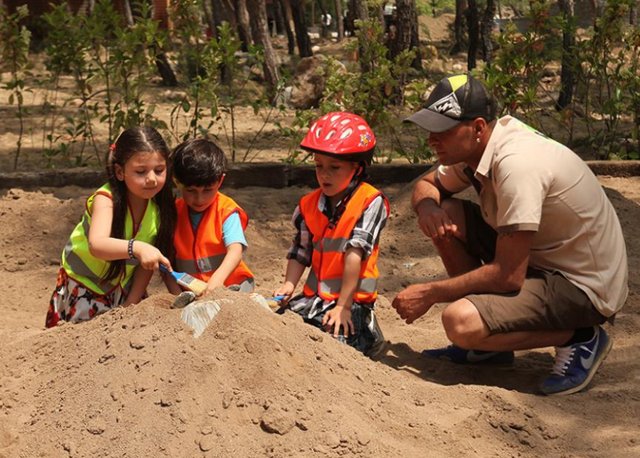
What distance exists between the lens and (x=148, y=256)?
3951mm

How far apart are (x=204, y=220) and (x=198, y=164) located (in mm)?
286

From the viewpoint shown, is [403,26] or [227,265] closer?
[227,265]

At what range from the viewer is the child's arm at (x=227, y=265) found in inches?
161

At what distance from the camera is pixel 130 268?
14.3 ft

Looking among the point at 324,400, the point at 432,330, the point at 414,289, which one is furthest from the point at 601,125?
the point at 324,400

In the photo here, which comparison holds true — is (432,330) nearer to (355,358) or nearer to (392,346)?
(392,346)

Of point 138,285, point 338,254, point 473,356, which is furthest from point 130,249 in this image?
point 473,356

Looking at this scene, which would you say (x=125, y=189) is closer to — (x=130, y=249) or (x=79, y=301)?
(x=130, y=249)

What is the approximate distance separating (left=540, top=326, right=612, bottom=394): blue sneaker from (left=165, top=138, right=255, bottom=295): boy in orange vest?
1.33 meters

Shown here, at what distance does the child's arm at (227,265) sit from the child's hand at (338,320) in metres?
0.44

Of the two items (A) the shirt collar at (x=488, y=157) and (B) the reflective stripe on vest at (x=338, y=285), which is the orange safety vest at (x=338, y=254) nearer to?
(B) the reflective stripe on vest at (x=338, y=285)

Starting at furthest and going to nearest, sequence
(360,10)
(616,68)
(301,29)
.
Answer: (301,29) < (360,10) < (616,68)

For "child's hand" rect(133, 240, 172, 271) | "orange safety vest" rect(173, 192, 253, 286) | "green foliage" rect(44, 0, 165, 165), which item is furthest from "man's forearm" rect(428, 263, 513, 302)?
"green foliage" rect(44, 0, 165, 165)

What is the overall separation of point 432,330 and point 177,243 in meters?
1.28
